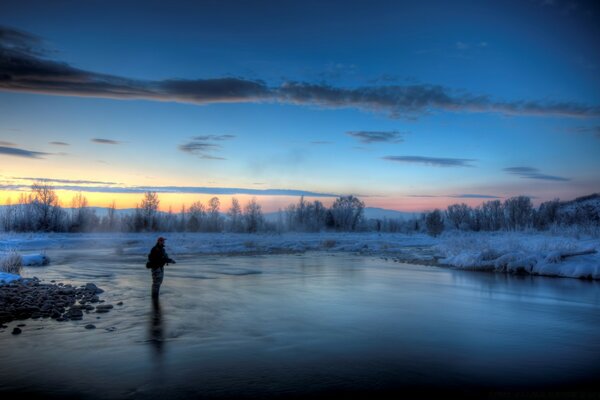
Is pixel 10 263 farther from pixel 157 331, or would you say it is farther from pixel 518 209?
pixel 518 209

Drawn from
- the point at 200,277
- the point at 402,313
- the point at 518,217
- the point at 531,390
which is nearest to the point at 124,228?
the point at 200,277

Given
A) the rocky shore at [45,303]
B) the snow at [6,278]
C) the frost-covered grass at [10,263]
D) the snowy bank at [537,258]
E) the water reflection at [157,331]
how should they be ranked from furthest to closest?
the snowy bank at [537,258] < the frost-covered grass at [10,263] < the snow at [6,278] < the rocky shore at [45,303] < the water reflection at [157,331]

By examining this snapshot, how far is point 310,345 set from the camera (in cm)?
901

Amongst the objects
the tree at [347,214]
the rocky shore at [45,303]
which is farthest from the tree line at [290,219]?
the rocky shore at [45,303]

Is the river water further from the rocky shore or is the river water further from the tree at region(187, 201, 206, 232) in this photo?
the tree at region(187, 201, 206, 232)

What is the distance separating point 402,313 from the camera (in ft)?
41.2

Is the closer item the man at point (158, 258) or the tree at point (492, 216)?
the man at point (158, 258)

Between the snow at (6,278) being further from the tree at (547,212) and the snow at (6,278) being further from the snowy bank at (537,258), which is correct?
the tree at (547,212)

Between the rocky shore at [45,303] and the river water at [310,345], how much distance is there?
1.67 ft

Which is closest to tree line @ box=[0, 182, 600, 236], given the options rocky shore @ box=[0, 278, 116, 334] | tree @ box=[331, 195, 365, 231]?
tree @ box=[331, 195, 365, 231]

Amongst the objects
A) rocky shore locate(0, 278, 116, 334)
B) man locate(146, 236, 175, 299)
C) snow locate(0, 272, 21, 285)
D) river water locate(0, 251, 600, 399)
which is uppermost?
man locate(146, 236, 175, 299)

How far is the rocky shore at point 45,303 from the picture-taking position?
36.7 ft

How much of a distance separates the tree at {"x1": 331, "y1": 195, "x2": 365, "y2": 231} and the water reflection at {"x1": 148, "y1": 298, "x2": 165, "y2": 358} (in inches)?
4324

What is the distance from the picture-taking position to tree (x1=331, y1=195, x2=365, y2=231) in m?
123
